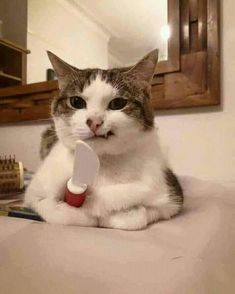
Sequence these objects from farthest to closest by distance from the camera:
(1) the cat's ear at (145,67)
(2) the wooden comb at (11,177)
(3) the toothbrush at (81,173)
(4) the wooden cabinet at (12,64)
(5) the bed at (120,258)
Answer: (4) the wooden cabinet at (12,64) < (2) the wooden comb at (11,177) < (1) the cat's ear at (145,67) < (3) the toothbrush at (81,173) < (5) the bed at (120,258)

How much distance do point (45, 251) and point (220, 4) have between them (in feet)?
3.06

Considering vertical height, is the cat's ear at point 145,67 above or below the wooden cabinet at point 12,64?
below

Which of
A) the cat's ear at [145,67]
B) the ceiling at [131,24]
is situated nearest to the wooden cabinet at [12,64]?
the ceiling at [131,24]

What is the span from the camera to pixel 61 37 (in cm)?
125

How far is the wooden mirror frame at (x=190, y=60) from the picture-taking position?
937 millimetres

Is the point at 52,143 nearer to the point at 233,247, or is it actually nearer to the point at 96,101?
the point at 96,101

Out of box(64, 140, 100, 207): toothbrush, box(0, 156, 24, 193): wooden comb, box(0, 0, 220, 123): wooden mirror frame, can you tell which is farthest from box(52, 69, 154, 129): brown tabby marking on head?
box(0, 0, 220, 123): wooden mirror frame

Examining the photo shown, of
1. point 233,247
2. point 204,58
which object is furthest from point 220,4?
point 233,247

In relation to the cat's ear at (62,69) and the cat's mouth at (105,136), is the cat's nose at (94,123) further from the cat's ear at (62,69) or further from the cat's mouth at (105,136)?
the cat's ear at (62,69)

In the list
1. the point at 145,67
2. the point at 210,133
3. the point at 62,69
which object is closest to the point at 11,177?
the point at 62,69

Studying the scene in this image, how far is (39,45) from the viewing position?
1.30 m

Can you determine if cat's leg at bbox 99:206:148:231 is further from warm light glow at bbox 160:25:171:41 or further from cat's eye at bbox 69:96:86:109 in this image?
warm light glow at bbox 160:25:171:41

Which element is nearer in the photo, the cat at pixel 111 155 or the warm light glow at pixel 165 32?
the cat at pixel 111 155

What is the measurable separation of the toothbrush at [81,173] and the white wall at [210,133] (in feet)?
1.96
